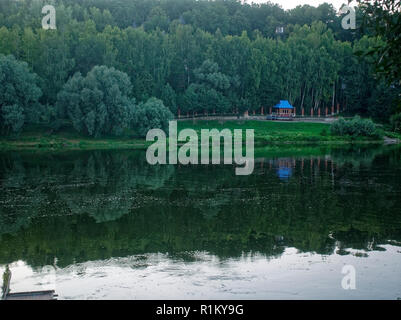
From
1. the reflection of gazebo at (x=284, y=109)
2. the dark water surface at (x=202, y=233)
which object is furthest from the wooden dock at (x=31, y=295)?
the reflection of gazebo at (x=284, y=109)

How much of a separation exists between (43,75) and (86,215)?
37.8 metres

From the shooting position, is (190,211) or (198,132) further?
(198,132)

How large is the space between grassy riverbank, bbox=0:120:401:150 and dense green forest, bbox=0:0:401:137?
3.92 feet

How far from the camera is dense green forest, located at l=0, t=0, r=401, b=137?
49344 millimetres

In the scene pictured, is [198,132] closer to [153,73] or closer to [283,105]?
[153,73]

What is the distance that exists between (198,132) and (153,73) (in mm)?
11679

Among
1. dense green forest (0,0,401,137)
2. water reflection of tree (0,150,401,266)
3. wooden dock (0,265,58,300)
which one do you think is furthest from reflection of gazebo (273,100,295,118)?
wooden dock (0,265,58,300)

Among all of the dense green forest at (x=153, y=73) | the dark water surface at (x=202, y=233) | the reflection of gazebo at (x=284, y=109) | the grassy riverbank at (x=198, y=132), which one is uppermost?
the dense green forest at (x=153, y=73)

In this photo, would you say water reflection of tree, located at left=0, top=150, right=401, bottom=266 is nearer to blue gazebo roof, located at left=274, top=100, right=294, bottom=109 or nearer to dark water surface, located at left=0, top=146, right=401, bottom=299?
dark water surface, located at left=0, top=146, right=401, bottom=299

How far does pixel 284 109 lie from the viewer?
67.6 metres

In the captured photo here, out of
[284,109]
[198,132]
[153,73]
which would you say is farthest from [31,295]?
[284,109]

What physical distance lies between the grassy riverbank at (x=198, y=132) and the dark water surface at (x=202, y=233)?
1746cm

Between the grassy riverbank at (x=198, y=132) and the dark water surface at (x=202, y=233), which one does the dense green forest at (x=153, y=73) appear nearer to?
the grassy riverbank at (x=198, y=132)

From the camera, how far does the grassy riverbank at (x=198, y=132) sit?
4793cm
